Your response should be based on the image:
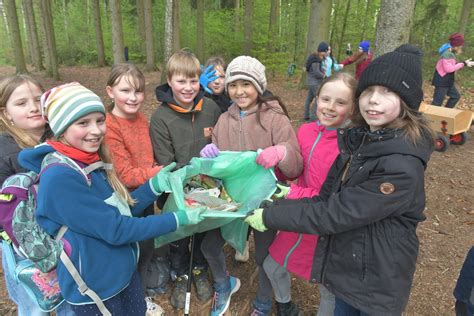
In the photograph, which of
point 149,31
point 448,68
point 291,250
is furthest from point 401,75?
point 149,31

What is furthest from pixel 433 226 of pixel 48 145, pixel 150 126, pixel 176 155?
pixel 48 145

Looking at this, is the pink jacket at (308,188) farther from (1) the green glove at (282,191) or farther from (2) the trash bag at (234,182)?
(2) the trash bag at (234,182)

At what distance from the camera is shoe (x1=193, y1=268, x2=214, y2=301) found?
296 cm

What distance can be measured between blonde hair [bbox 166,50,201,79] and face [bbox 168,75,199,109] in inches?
1.2

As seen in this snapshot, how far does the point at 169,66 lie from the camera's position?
2742 millimetres

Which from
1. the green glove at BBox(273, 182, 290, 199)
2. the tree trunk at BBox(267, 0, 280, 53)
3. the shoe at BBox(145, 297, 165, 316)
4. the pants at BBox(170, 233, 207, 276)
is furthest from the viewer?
the tree trunk at BBox(267, 0, 280, 53)

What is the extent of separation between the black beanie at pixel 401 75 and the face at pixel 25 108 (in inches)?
82.0

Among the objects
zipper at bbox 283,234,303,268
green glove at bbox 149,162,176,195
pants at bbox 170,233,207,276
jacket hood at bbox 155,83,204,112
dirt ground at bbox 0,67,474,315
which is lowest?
dirt ground at bbox 0,67,474,315

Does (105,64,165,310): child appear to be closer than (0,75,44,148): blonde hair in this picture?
No

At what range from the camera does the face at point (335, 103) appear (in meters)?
2.24

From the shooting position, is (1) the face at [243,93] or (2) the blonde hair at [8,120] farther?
(1) the face at [243,93]

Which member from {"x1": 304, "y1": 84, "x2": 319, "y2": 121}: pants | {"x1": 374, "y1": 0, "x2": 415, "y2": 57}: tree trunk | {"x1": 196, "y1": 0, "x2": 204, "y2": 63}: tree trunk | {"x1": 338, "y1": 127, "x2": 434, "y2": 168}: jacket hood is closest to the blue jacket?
{"x1": 338, "y1": 127, "x2": 434, "y2": 168}: jacket hood

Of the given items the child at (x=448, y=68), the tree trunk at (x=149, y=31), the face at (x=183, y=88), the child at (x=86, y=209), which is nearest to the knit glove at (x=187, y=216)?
the child at (x=86, y=209)

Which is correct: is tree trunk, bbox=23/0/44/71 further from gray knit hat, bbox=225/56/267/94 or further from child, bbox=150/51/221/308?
gray knit hat, bbox=225/56/267/94
